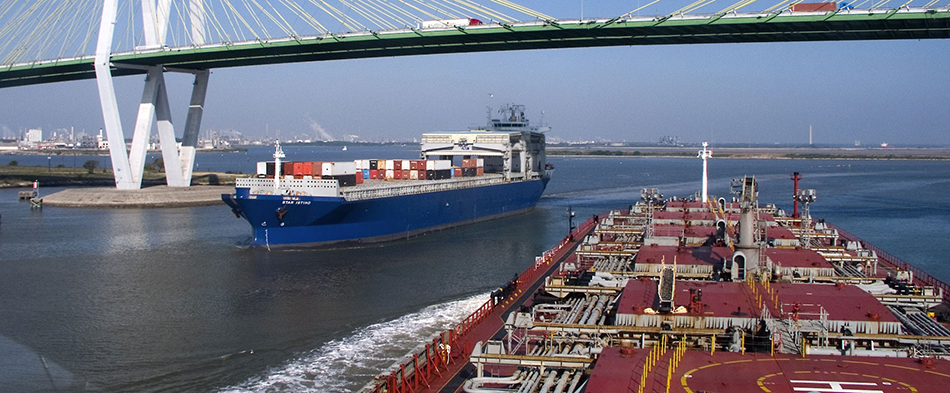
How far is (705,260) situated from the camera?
→ 13.9m

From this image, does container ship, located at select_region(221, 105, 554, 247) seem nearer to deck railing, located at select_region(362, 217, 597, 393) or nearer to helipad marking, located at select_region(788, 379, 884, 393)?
deck railing, located at select_region(362, 217, 597, 393)

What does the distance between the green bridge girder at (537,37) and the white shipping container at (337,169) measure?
258 inches

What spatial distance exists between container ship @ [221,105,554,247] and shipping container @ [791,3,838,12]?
1516 cm

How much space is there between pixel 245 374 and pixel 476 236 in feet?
64.2

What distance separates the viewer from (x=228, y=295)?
19.7m

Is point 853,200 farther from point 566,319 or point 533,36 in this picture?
point 566,319

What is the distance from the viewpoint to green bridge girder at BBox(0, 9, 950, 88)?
27.2m

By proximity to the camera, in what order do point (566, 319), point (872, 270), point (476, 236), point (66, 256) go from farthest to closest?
point (476, 236) < point (66, 256) < point (872, 270) < point (566, 319)

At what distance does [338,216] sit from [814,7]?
1796cm

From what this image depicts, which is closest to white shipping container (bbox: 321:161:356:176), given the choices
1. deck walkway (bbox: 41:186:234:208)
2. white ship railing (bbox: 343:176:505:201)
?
white ship railing (bbox: 343:176:505:201)

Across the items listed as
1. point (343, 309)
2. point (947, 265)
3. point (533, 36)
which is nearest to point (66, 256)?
point (343, 309)

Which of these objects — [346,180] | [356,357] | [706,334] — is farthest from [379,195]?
[706,334]

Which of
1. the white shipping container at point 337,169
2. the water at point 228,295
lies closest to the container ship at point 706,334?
the water at point 228,295

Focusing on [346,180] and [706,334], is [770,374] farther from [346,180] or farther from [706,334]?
[346,180]
